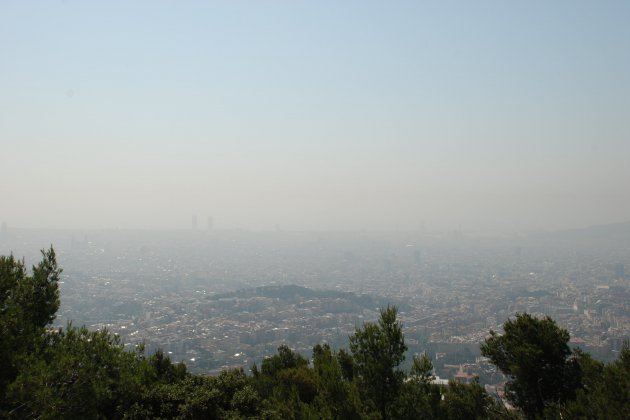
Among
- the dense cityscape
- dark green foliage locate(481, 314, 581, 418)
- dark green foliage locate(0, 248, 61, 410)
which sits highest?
dark green foliage locate(0, 248, 61, 410)

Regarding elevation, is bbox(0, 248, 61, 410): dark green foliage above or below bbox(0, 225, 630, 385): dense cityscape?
above

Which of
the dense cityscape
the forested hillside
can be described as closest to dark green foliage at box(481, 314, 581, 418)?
the forested hillside

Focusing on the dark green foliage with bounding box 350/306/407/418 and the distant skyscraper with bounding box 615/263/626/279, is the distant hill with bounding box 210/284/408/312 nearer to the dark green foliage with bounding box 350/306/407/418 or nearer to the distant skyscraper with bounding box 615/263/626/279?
the dark green foliage with bounding box 350/306/407/418

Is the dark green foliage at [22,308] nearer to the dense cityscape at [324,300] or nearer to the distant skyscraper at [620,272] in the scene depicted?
the dense cityscape at [324,300]

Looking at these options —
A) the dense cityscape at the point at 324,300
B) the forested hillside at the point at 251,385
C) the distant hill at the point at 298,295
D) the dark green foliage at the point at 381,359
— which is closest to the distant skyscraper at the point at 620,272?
the dense cityscape at the point at 324,300

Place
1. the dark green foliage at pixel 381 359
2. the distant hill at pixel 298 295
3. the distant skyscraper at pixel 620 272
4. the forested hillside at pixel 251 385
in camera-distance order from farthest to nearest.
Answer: the distant skyscraper at pixel 620 272
the distant hill at pixel 298 295
the dark green foliage at pixel 381 359
the forested hillside at pixel 251 385

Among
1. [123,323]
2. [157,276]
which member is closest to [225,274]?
[157,276]

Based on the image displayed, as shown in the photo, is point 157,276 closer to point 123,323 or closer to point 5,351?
point 123,323

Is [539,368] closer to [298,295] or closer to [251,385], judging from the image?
[251,385]

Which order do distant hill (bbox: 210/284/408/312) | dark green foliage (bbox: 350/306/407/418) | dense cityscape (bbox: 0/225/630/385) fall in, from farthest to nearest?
1. distant hill (bbox: 210/284/408/312)
2. dense cityscape (bbox: 0/225/630/385)
3. dark green foliage (bbox: 350/306/407/418)

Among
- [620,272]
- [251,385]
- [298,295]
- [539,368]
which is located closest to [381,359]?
[251,385]
